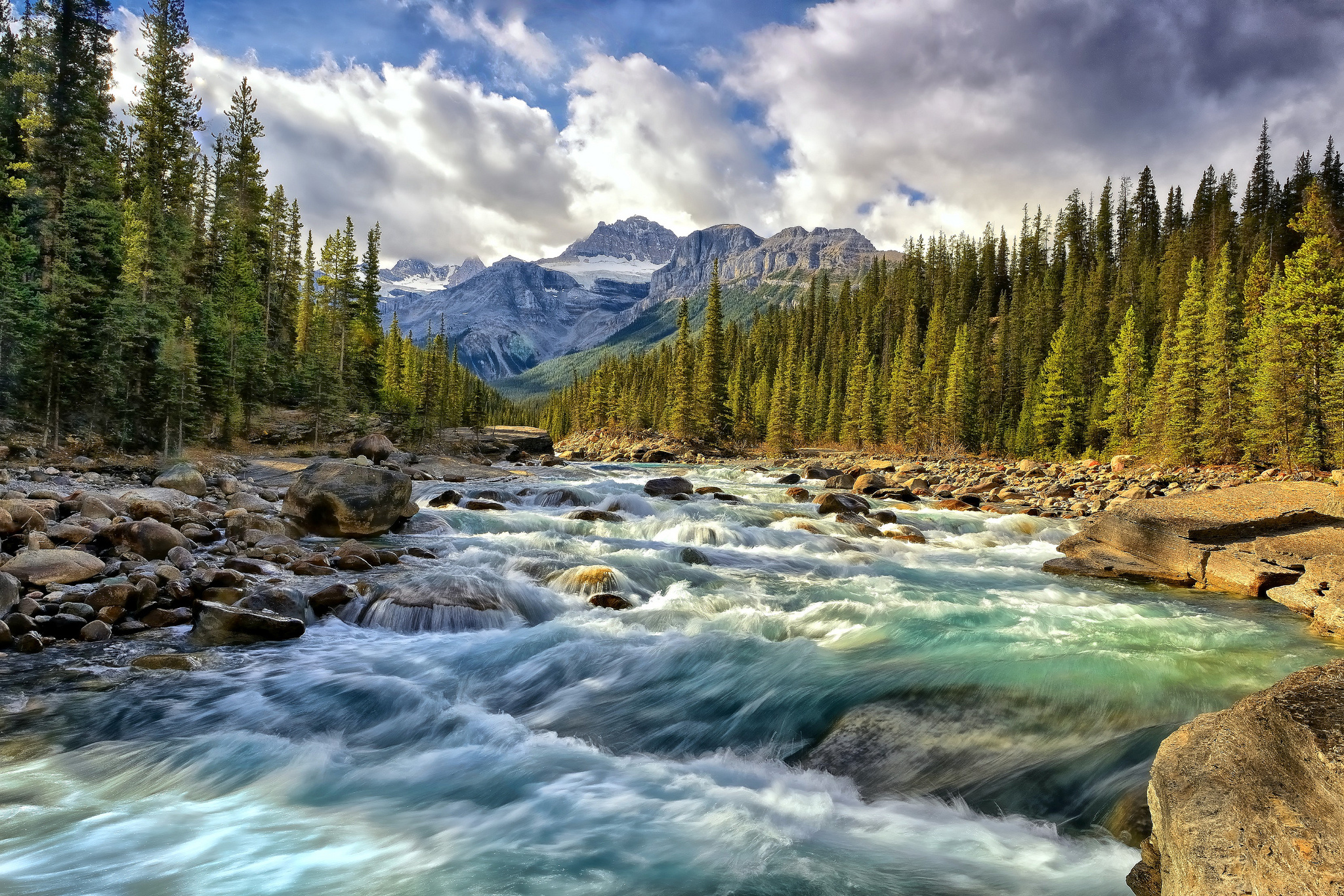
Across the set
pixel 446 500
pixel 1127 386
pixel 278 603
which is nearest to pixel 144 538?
pixel 278 603

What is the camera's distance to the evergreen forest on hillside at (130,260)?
2483 cm

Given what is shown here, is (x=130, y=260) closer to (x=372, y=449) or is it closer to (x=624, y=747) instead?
(x=372, y=449)

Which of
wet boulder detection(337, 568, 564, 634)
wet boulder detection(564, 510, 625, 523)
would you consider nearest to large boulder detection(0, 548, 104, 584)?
wet boulder detection(337, 568, 564, 634)

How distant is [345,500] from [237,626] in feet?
23.5

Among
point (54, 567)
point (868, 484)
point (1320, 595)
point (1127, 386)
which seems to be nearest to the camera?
point (54, 567)

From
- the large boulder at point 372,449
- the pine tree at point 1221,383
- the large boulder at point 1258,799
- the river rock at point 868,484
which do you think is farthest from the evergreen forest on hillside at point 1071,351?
the large boulder at point 372,449

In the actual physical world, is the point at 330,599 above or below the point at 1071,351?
below

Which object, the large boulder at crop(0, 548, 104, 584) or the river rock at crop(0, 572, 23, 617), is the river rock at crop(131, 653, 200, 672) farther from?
the large boulder at crop(0, 548, 104, 584)

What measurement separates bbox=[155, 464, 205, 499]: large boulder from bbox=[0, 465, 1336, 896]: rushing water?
1233cm

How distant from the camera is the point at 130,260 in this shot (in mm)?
28031

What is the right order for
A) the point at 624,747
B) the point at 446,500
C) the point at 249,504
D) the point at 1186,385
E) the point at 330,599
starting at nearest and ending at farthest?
the point at 624,747
the point at 330,599
the point at 249,504
the point at 446,500
the point at 1186,385

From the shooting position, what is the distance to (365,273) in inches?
2340

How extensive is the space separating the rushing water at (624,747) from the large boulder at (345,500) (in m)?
5.64

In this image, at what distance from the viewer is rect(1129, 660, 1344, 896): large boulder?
107 inches
